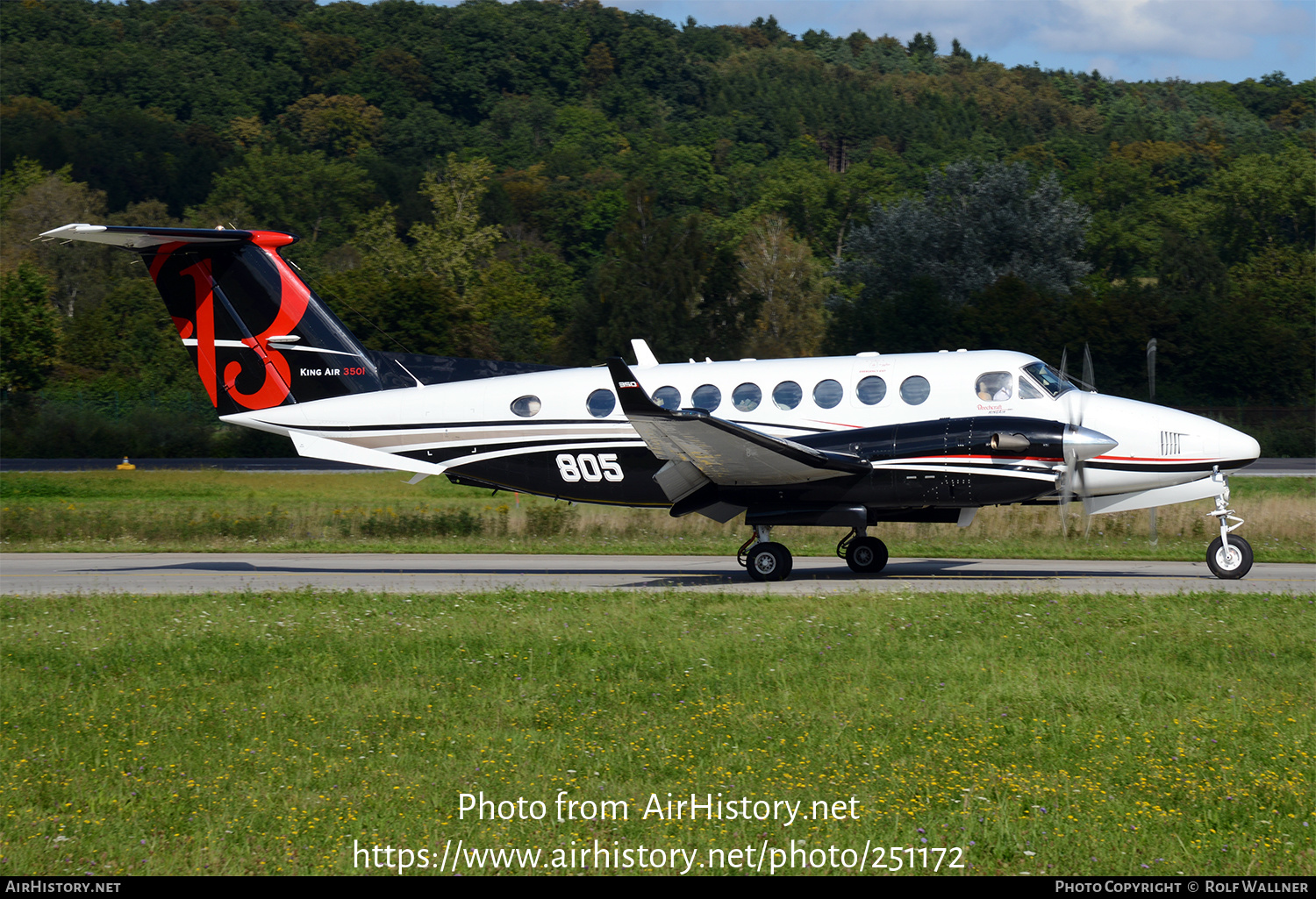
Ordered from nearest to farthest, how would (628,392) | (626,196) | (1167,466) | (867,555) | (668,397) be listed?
(628,392) < (1167,466) < (867,555) < (668,397) < (626,196)

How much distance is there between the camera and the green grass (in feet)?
22.1

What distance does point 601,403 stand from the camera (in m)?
18.5

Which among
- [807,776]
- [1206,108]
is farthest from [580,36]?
[807,776]

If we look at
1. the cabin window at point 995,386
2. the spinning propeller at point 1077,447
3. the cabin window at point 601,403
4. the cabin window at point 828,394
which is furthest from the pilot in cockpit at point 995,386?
the cabin window at point 601,403

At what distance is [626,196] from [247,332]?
44.2 m

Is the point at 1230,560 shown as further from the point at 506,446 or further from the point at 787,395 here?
the point at 506,446

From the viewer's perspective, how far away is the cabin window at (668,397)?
60.1 feet

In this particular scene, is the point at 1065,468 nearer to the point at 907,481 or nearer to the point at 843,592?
the point at 907,481

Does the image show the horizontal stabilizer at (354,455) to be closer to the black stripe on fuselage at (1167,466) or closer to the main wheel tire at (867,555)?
the main wheel tire at (867,555)

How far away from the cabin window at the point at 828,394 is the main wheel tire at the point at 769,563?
2.25 meters

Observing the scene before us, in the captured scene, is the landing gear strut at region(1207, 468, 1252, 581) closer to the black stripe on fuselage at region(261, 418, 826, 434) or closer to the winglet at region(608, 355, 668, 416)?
the black stripe on fuselage at region(261, 418, 826, 434)

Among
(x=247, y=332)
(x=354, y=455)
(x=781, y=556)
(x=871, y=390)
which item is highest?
(x=247, y=332)

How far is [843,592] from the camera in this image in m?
15.2

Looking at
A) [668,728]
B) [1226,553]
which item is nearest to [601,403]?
[1226,553]
